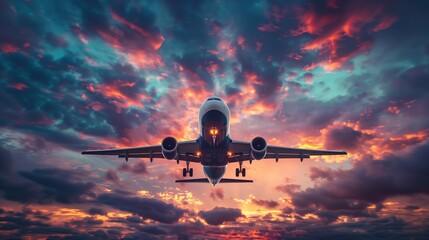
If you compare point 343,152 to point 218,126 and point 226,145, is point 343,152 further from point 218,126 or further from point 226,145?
point 218,126

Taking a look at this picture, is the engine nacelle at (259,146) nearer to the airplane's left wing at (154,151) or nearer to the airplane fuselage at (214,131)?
the airplane fuselage at (214,131)

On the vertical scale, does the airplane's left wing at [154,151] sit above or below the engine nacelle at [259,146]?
above

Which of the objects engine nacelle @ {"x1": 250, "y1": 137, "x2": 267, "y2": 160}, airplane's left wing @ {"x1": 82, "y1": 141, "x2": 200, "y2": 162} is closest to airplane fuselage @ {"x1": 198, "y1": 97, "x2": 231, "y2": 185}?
airplane's left wing @ {"x1": 82, "y1": 141, "x2": 200, "y2": 162}

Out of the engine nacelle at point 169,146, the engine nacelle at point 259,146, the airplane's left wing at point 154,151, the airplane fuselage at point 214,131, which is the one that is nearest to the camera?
the airplane fuselage at point 214,131

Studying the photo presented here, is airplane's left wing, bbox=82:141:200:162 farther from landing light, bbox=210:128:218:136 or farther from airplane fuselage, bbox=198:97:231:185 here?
landing light, bbox=210:128:218:136

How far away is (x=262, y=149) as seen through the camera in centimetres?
2361

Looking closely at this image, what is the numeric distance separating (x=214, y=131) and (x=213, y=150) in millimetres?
3223

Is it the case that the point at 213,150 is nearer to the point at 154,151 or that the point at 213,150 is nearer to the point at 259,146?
the point at 259,146

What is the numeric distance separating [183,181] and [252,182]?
7.01 meters

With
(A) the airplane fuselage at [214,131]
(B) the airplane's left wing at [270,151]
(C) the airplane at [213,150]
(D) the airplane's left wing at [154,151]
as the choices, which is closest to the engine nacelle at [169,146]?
(C) the airplane at [213,150]

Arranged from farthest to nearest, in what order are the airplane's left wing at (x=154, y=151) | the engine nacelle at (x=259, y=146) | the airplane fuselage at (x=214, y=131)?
the airplane's left wing at (x=154, y=151) < the engine nacelle at (x=259, y=146) < the airplane fuselage at (x=214, y=131)

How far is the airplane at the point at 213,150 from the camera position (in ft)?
72.0

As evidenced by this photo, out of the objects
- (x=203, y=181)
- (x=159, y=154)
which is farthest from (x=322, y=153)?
(x=159, y=154)

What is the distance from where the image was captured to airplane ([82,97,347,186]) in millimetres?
21938
